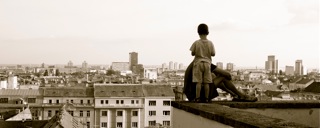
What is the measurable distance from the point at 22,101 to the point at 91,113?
10.3 metres

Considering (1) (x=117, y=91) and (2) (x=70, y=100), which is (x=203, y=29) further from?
(2) (x=70, y=100)

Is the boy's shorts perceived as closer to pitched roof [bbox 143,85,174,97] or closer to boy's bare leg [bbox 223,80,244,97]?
boy's bare leg [bbox 223,80,244,97]

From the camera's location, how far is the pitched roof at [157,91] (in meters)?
69.2

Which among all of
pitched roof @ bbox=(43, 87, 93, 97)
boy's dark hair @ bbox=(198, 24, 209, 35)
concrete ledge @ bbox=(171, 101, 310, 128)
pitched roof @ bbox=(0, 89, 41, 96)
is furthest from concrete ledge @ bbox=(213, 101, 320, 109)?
pitched roof @ bbox=(0, 89, 41, 96)

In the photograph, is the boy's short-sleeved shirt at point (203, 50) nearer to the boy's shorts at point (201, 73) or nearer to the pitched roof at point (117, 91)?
the boy's shorts at point (201, 73)

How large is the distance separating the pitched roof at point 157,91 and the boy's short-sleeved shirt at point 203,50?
6041 cm

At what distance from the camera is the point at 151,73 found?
188000mm

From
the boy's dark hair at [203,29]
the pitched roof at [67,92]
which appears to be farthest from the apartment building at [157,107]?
the boy's dark hair at [203,29]

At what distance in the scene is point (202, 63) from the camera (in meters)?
8.54

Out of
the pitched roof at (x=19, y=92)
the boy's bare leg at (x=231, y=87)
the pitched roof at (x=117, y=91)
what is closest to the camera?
the boy's bare leg at (x=231, y=87)

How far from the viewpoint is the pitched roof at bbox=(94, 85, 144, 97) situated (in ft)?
224

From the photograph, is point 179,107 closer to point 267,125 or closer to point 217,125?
point 217,125

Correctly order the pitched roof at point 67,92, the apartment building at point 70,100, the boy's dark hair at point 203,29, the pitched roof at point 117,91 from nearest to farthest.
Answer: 1. the boy's dark hair at point 203,29
2. the apartment building at point 70,100
3. the pitched roof at point 117,91
4. the pitched roof at point 67,92

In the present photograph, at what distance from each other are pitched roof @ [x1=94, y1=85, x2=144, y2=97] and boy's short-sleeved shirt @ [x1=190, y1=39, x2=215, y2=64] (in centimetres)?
5980
